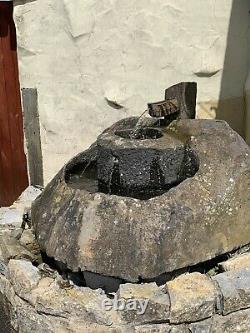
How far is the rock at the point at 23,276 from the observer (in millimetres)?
2941

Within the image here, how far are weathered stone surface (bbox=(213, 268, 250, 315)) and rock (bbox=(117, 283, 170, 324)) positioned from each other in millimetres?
303

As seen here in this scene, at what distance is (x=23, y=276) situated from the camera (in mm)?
2988

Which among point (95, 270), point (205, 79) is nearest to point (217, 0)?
point (205, 79)

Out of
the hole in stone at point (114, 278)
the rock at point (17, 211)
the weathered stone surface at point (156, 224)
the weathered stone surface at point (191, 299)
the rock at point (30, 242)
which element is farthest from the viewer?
the rock at point (17, 211)

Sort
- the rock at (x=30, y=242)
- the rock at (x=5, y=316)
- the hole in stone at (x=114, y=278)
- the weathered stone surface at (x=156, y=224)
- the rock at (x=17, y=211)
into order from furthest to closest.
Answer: the rock at (x=17, y=211), the rock at (x=30, y=242), the rock at (x=5, y=316), the hole in stone at (x=114, y=278), the weathered stone surface at (x=156, y=224)

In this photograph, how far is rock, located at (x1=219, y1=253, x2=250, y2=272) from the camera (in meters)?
2.93

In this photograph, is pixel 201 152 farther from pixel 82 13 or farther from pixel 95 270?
pixel 82 13

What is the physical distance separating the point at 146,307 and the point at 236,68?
2.40m

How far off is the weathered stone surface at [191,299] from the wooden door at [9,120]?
2.65 meters

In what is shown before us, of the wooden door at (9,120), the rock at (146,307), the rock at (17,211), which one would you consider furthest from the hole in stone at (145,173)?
the wooden door at (9,120)

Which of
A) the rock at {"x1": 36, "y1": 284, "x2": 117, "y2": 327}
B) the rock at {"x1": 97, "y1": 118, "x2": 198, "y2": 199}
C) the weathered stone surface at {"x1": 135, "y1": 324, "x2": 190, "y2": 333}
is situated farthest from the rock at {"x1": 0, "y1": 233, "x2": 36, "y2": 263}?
the weathered stone surface at {"x1": 135, "y1": 324, "x2": 190, "y2": 333}

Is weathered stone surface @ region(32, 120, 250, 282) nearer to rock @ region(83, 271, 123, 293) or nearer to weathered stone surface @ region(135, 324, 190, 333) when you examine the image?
rock @ region(83, 271, 123, 293)

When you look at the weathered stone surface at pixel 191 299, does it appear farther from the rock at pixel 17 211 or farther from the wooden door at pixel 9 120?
the wooden door at pixel 9 120

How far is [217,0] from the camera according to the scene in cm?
415
